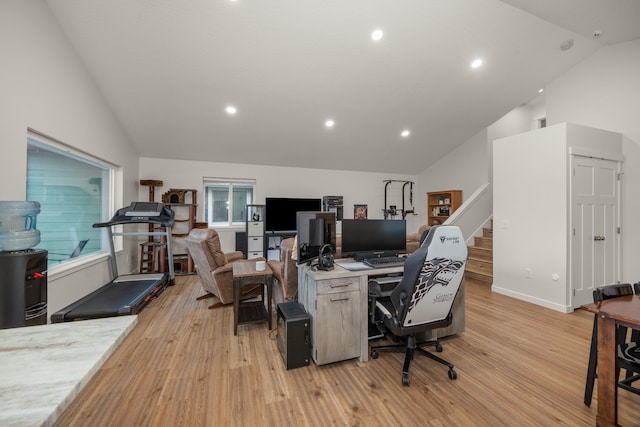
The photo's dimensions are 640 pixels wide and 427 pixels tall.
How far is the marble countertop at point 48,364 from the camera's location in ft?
1.87

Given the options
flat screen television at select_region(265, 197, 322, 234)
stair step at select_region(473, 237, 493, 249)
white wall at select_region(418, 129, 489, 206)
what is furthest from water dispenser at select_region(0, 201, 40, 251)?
white wall at select_region(418, 129, 489, 206)

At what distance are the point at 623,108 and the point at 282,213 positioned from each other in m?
6.23

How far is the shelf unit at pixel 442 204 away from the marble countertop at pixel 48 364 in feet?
22.8

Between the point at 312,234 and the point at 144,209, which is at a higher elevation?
→ the point at 144,209

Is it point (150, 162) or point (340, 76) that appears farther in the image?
point (150, 162)

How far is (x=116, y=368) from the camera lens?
215 cm

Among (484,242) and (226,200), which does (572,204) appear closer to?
(484,242)

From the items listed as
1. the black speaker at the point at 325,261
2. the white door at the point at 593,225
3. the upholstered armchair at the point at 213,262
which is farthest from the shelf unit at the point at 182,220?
the white door at the point at 593,225

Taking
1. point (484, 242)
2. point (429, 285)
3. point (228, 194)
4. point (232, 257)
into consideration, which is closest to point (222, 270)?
point (232, 257)

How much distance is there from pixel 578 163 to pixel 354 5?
357 centimetres

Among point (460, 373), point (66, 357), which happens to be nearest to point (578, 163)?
point (460, 373)

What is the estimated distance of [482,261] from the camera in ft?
16.0

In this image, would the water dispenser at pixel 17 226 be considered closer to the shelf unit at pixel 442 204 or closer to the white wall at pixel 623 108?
the white wall at pixel 623 108

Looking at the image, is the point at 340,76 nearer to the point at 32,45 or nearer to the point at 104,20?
the point at 104,20
